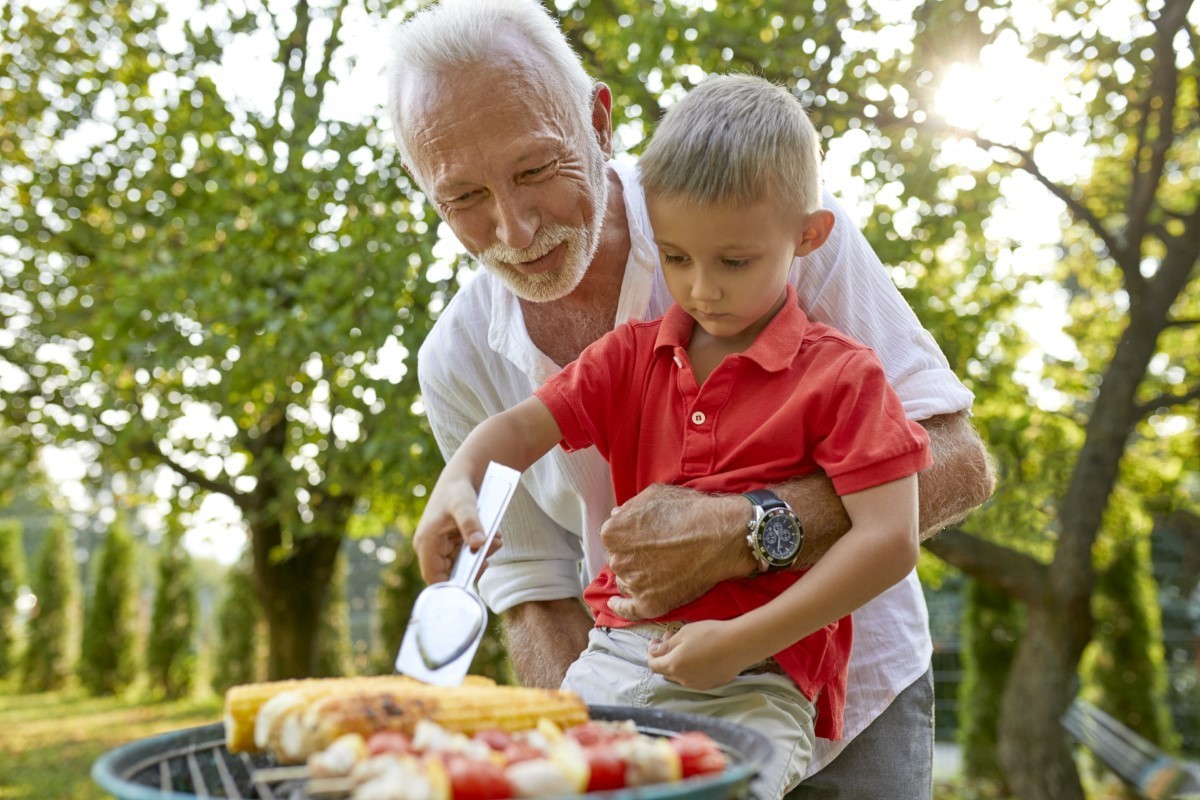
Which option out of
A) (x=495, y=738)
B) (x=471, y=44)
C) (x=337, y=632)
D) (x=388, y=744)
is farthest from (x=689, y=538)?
(x=337, y=632)

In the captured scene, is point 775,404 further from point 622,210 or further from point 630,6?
point 630,6

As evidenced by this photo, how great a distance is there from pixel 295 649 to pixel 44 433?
3.06 m

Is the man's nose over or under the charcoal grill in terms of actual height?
over

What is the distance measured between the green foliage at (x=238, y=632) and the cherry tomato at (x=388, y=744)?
1778 cm

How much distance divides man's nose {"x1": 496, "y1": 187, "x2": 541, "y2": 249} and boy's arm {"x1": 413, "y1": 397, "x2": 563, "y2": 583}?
0.38 meters

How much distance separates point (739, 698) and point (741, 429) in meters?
0.38

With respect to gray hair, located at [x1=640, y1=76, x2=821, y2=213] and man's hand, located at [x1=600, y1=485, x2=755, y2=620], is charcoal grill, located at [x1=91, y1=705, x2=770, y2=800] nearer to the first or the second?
man's hand, located at [x1=600, y1=485, x2=755, y2=620]

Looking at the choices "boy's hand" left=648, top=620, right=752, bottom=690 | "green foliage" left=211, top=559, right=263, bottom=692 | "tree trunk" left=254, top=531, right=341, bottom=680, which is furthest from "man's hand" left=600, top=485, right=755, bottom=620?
"green foliage" left=211, top=559, right=263, bottom=692

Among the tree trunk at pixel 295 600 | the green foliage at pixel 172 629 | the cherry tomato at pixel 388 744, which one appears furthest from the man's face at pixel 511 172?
the green foliage at pixel 172 629

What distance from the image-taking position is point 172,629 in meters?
20.4

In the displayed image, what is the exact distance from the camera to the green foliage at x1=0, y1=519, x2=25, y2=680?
21.6m

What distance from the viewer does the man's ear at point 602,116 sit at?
2428 millimetres

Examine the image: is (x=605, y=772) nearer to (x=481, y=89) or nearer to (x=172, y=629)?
(x=481, y=89)

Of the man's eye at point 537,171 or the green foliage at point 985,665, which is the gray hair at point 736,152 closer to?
the man's eye at point 537,171
